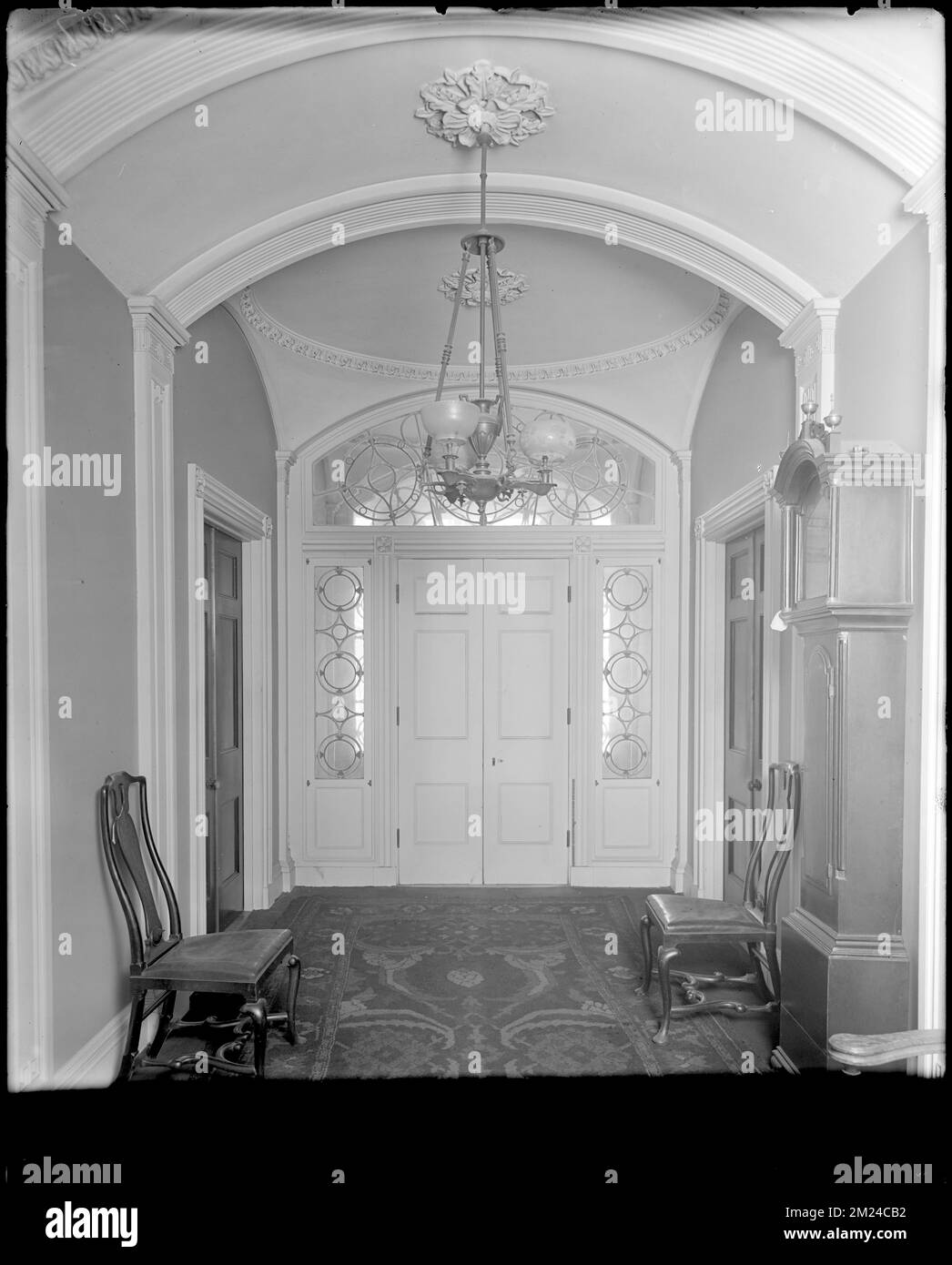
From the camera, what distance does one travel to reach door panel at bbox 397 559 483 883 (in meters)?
5.14

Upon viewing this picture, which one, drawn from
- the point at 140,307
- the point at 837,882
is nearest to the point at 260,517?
the point at 140,307

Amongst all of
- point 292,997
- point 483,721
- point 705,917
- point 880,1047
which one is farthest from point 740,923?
point 483,721

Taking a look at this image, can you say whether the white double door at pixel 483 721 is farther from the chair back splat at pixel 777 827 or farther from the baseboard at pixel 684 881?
the chair back splat at pixel 777 827

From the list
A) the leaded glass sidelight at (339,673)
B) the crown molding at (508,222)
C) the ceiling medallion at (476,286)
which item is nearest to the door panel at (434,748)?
the leaded glass sidelight at (339,673)

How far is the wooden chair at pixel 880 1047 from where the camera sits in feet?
5.81

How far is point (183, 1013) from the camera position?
327 cm

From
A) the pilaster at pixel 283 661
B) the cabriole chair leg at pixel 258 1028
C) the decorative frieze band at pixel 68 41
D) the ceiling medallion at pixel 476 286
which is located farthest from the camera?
the pilaster at pixel 283 661

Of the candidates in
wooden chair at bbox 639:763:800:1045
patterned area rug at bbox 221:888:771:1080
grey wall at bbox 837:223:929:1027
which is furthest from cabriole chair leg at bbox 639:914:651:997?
grey wall at bbox 837:223:929:1027

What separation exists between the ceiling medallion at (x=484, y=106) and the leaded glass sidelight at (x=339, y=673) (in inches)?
113

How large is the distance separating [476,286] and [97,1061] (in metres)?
3.46

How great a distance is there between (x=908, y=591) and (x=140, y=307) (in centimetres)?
265

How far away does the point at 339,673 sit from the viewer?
16.9ft

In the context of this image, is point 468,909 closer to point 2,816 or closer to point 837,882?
point 837,882

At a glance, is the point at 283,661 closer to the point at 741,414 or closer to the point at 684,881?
the point at 684,881
